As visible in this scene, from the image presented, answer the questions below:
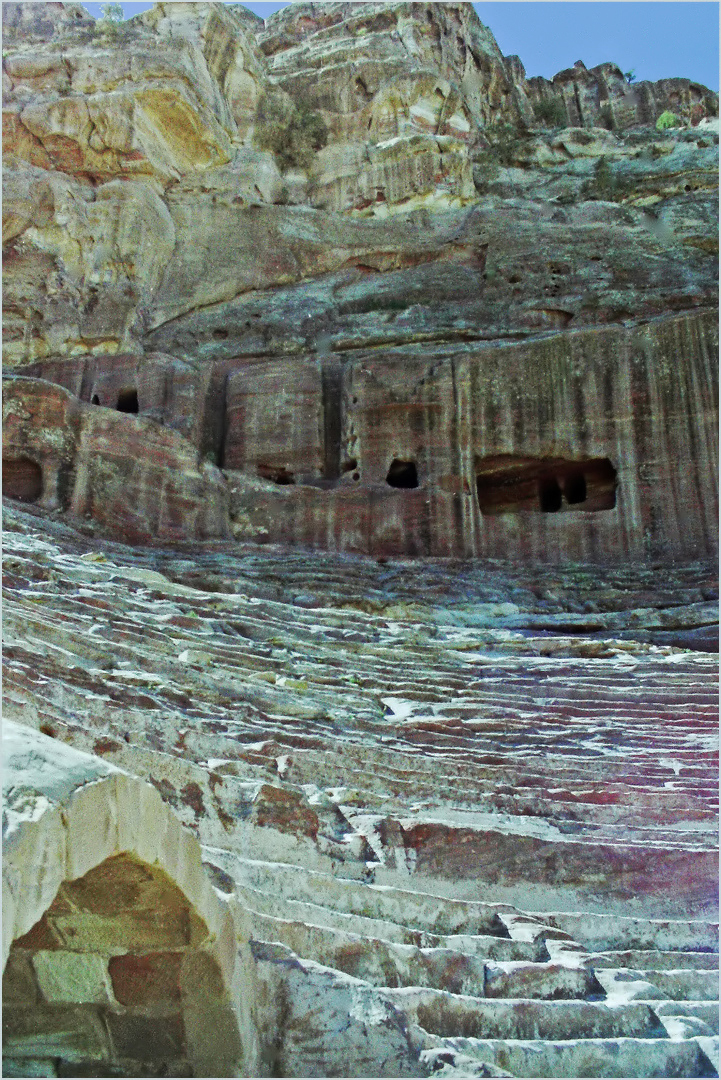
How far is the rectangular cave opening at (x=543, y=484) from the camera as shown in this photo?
2198cm

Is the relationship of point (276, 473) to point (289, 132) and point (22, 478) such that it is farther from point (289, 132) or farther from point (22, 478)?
point (289, 132)

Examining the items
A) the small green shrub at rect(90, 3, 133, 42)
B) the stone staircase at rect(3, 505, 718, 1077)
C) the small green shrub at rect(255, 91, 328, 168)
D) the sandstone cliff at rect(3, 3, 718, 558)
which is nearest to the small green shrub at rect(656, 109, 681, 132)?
the sandstone cliff at rect(3, 3, 718, 558)

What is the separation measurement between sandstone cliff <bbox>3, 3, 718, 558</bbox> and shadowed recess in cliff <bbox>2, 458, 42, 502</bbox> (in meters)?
0.07

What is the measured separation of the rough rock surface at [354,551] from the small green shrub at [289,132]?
0.13m

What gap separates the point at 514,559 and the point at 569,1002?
16347 millimetres

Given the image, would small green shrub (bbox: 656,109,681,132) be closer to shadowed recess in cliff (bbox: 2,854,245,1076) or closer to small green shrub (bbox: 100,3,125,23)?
small green shrub (bbox: 100,3,125,23)

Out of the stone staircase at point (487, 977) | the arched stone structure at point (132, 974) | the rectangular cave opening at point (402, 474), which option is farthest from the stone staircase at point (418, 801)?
the rectangular cave opening at point (402, 474)

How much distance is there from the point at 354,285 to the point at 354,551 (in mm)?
11907

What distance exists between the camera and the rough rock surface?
369 centimetres

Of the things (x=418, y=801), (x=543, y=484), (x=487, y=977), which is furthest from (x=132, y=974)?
(x=543, y=484)

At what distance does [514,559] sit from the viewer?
67.6 feet

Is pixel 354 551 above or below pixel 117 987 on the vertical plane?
above

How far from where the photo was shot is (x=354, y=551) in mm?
20375

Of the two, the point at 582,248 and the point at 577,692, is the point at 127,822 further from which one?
the point at 582,248
